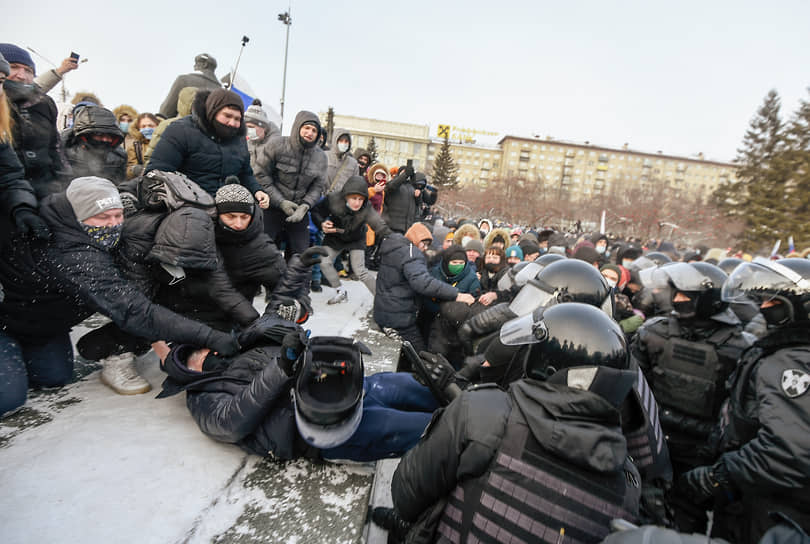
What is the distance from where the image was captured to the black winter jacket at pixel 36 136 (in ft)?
10.2

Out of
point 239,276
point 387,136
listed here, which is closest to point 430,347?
point 239,276

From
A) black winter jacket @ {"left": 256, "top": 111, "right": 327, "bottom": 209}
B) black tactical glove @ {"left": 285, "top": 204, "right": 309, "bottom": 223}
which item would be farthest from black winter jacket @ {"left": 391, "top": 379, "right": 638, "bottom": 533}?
black winter jacket @ {"left": 256, "top": 111, "right": 327, "bottom": 209}

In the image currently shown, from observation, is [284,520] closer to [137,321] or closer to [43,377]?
[137,321]

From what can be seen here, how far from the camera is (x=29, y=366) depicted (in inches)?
92.7

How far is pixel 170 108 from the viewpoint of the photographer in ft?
17.7

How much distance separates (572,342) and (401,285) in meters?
3.18

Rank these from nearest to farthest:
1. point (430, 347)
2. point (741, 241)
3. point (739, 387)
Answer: point (739, 387) < point (430, 347) < point (741, 241)

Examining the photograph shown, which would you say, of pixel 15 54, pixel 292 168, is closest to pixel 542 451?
pixel 292 168

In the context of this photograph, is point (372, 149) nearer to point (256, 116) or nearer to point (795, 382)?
point (256, 116)

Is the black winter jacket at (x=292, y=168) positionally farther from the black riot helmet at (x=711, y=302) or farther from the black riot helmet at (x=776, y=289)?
the black riot helmet at (x=776, y=289)

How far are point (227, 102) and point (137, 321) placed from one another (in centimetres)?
192

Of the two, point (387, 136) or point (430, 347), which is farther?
point (387, 136)

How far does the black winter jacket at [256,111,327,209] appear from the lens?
4.70 meters

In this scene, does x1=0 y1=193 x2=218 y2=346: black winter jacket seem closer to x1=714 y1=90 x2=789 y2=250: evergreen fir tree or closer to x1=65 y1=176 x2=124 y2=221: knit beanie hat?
x1=65 y1=176 x2=124 y2=221: knit beanie hat
